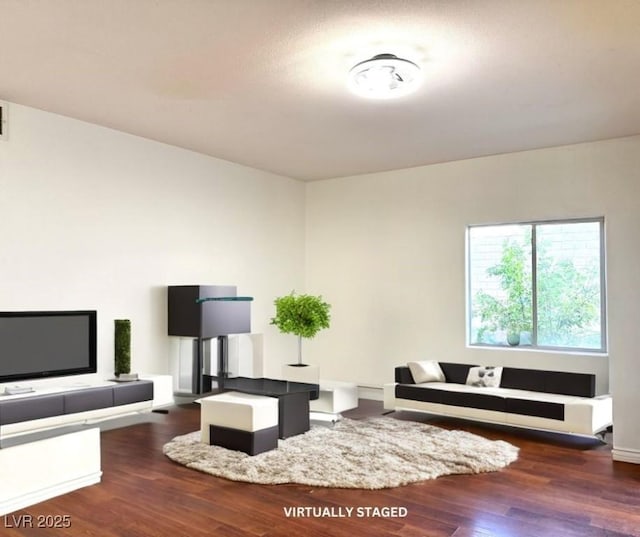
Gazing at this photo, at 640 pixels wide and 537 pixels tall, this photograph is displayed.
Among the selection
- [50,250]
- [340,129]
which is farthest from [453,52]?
[50,250]

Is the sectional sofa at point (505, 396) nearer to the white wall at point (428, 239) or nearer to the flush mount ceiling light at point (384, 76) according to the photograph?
the white wall at point (428, 239)

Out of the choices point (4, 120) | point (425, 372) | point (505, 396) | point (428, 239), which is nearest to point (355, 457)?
point (505, 396)

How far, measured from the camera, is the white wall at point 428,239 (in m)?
6.25

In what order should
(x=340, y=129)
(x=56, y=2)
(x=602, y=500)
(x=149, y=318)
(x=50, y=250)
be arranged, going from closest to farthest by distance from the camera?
(x=56, y=2)
(x=602, y=500)
(x=50, y=250)
(x=340, y=129)
(x=149, y=318)

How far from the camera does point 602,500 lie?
3.78 metres

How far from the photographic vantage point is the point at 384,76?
410 centimetres

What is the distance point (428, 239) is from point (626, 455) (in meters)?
3.59

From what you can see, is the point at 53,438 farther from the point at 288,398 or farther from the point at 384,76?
the point at 384,76

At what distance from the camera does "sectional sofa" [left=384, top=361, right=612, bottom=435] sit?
525cm

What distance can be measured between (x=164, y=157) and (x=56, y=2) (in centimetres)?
328

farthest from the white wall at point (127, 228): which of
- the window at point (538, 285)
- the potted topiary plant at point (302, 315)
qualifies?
the window at point (538, 285)

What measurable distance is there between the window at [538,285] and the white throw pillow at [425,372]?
0.81 m

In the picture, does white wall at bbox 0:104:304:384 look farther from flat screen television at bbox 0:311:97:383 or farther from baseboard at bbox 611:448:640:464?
baseboard at bbox 611:448:640:464

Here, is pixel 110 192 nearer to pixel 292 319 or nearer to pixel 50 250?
pixel 50 250
